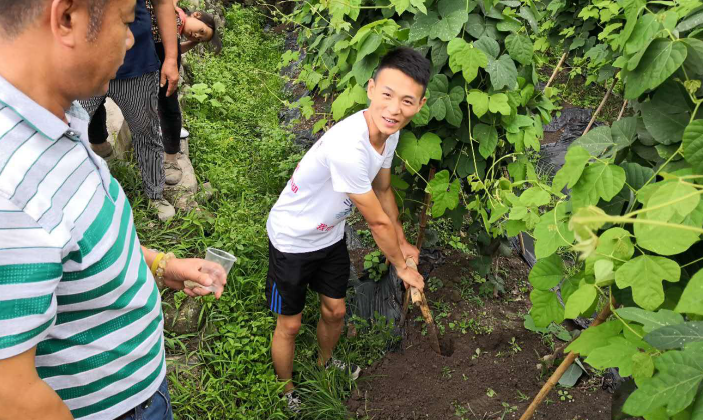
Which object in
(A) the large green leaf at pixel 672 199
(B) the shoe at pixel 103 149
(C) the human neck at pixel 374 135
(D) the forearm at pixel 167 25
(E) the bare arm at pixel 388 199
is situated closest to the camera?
(A) the large green leaf at pixel 672 199

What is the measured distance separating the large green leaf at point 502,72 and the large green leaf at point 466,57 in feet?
0.23

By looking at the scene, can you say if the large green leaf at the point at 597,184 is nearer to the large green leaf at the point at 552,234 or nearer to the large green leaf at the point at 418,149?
the large green leaf at the point at 552,234

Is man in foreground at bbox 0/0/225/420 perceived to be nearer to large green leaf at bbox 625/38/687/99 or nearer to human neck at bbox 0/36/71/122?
human neck at bbox 0/36/71/122

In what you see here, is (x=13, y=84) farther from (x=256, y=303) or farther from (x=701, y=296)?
(x=256, y=303)

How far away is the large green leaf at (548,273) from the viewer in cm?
171

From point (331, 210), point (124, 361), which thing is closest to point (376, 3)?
point (331, 210)

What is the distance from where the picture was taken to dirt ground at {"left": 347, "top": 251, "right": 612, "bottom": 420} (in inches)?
95.3

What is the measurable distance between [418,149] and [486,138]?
31 centimetres

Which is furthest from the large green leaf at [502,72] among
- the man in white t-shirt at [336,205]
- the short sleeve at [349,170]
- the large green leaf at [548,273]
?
the large green leaf at [548,273]

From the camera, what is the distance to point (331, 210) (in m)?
2.03

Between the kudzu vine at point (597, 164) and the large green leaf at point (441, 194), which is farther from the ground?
the kudzu vine at point (597, 164)

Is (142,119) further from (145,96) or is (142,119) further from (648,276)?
(648,276)

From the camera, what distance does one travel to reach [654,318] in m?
1.12

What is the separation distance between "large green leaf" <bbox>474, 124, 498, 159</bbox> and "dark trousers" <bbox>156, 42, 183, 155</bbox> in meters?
1.93
